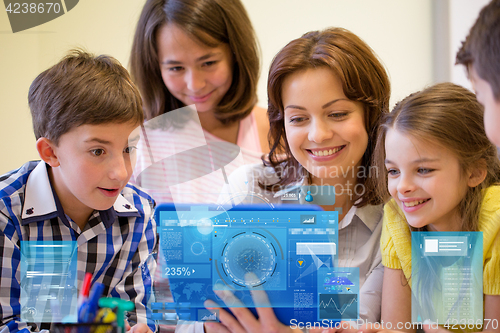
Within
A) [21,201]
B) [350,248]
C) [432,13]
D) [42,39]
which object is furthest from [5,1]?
[432,13]

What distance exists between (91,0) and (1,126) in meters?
0.42

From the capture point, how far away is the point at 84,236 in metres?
0.95

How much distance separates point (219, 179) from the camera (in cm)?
112

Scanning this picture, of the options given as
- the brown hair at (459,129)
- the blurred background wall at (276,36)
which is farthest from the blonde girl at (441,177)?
the blurred background wall at (276,36)

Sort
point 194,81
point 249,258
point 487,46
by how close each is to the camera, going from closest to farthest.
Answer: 1. point 487,46
2. point 249,258
3. point 194,81

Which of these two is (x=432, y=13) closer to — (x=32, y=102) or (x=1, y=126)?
(x=32, y=102)

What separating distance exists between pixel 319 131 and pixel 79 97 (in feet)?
1.69

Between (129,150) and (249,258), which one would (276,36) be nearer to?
(129,150)

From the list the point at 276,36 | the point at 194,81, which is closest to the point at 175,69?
the point at 194,81

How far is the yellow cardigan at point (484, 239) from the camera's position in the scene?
32.8 inches

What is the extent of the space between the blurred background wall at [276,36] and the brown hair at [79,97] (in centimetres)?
18
